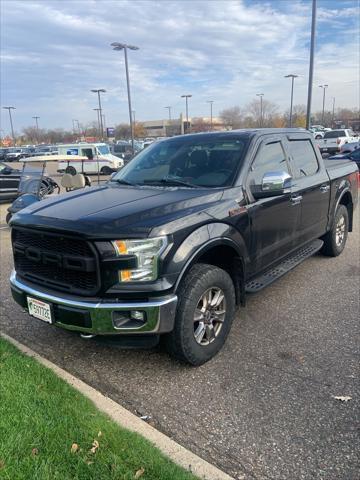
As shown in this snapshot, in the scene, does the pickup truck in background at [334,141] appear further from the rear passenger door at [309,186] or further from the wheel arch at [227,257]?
the wheel arch at [227,257]

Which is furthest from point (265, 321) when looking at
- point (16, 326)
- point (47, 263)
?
point (16, 326)

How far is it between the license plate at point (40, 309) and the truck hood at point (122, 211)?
0.60 m

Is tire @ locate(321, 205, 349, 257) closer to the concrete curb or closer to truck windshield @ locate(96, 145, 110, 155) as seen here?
the concrete curb

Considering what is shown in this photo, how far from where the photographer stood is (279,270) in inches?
179

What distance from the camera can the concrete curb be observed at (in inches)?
92.5

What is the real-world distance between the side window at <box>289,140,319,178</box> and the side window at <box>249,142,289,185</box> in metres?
0.34

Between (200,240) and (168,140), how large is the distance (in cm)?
198

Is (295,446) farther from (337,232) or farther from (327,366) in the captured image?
(337,232)

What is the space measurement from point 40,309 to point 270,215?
2.34 m

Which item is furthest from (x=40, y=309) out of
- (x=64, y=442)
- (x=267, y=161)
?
(x=267, y=161)

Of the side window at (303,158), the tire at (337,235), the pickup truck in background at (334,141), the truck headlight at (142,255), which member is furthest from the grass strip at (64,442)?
the pickup truck in background at (334,141)

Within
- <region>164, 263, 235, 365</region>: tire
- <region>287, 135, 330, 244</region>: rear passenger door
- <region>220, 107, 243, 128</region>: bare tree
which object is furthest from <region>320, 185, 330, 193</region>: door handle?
<region>220, 107, 243, 128</region>: bare tree

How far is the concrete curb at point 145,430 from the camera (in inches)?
92.5

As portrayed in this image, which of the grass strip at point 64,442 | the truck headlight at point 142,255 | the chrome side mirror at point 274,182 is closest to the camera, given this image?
the grass strip at point 64,442
